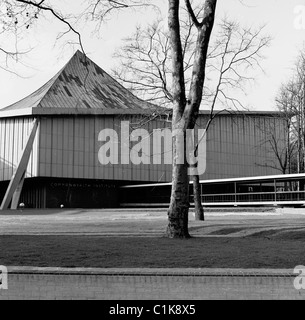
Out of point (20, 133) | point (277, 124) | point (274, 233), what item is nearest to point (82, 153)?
point (20, 133)

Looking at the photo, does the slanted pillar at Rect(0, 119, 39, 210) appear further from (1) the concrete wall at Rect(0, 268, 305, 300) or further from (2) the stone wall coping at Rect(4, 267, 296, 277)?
(1) the concrete wall at Rect(0, 268, 305, 300)

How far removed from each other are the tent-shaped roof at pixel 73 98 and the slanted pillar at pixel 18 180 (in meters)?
3.40

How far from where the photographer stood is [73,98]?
54.8 metres

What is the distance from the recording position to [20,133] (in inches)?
2016

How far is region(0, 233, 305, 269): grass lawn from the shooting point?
8.98 m

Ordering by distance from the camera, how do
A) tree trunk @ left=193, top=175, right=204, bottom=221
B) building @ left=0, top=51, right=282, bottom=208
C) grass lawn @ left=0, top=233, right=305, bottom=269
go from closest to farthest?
grass lawn @ left=0, top=233, right=305, bottom=269 < tree trunk @ left=193, top=175, right=204, bottom=221 < building @ left=0, top=51, right=282, bottom=208

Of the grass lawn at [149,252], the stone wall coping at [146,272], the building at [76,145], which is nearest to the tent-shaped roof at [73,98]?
the building at [76,145]

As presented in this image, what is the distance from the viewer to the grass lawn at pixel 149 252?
354 inches
